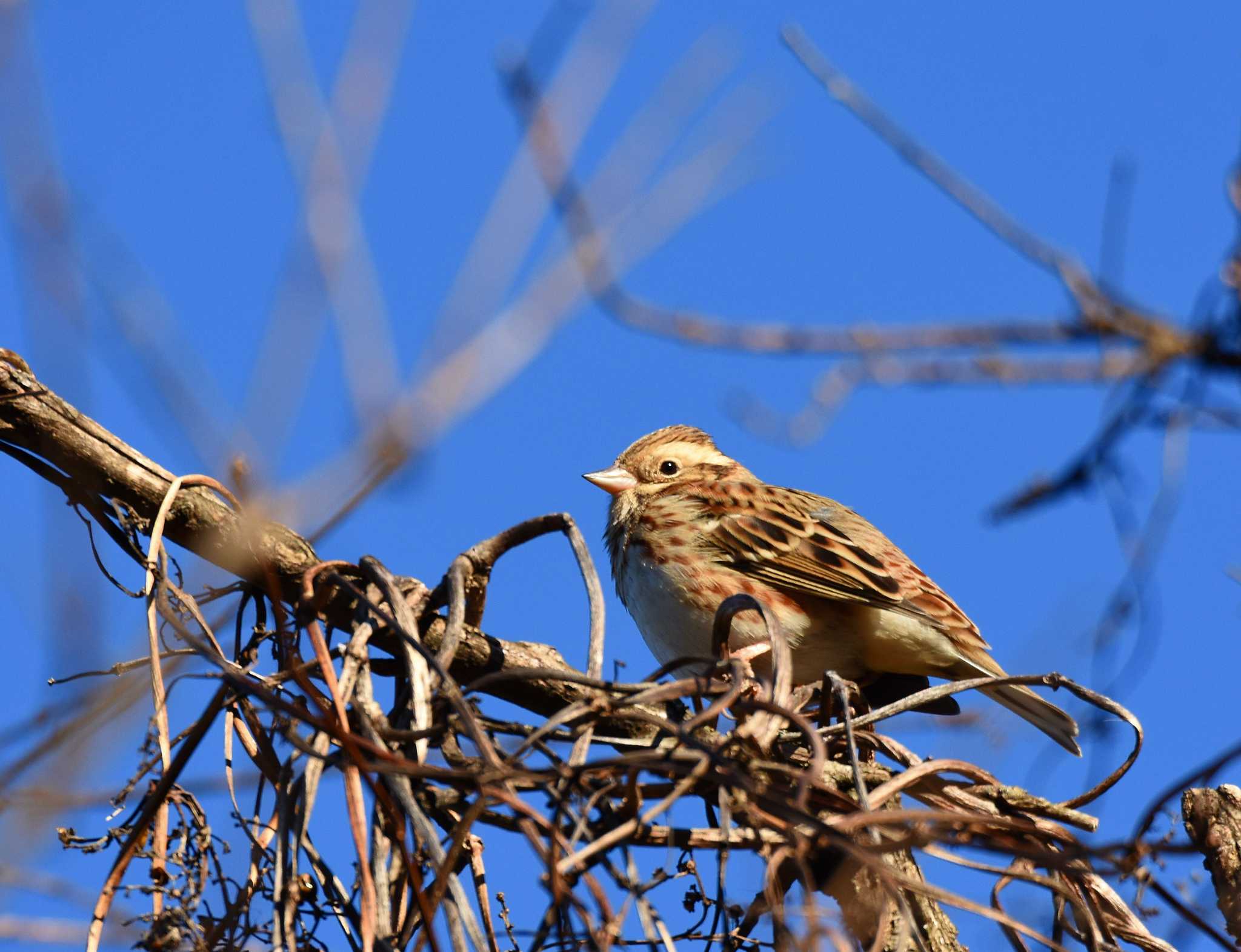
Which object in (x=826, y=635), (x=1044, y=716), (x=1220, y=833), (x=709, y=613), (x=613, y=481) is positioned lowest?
(x=1220, y=833)

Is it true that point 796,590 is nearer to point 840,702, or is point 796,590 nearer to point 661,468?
point 661,468

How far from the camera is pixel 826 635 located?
5.09 meters

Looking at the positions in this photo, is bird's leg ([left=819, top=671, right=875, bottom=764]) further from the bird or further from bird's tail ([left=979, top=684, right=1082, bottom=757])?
the bird

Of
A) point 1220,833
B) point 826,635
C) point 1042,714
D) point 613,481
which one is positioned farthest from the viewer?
point 613,481

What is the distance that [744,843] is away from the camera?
76.1 inches

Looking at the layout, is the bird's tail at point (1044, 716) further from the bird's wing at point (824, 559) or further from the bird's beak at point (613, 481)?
the bird's beak at point (613, 481)

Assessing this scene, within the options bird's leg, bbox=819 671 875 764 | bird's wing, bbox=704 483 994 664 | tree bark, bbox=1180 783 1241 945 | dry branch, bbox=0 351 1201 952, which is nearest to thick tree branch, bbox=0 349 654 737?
dry branch, bbox=0 351 1201 952

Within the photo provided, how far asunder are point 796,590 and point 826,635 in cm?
21

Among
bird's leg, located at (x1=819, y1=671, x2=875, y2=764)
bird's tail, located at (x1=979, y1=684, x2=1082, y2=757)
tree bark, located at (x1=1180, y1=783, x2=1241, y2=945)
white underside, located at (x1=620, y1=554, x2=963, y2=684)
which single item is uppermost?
white underside, located at (x1=620, y1=554, x2=963, y2=684)

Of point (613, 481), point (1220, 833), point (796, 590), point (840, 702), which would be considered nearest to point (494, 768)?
Result: point (840, 702)

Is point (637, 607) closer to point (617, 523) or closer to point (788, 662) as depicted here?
point (617, 523)

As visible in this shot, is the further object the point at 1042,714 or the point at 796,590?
the point at 796,590

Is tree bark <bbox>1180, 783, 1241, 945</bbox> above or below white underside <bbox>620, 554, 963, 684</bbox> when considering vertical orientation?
below

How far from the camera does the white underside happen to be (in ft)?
16.1
